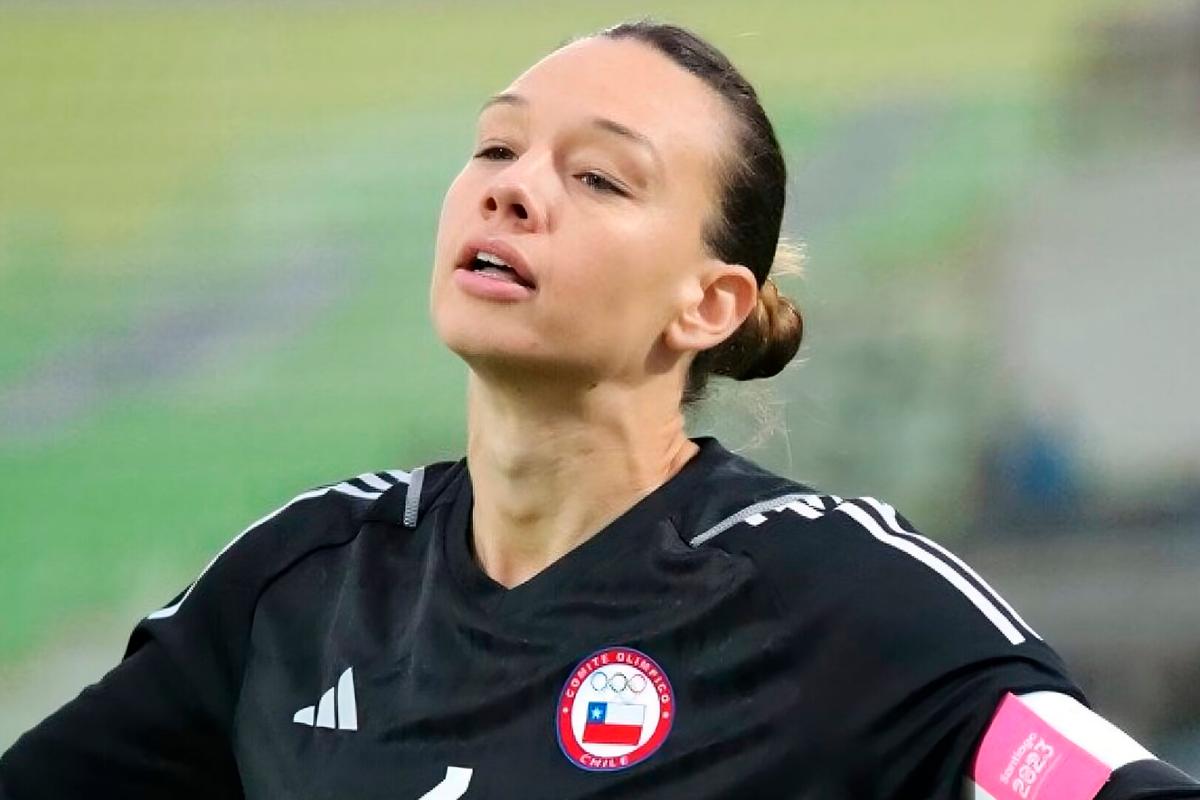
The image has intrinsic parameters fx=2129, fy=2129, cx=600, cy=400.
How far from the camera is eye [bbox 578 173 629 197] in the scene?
1.77 m

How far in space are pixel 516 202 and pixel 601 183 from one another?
0.08 meters

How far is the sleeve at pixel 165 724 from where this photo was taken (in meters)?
1.90

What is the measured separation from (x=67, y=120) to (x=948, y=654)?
2.83m

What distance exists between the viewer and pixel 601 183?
5.83ft

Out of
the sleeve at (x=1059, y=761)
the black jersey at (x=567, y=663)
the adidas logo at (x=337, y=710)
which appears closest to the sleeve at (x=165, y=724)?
the black jersey at (x=567, y=663)

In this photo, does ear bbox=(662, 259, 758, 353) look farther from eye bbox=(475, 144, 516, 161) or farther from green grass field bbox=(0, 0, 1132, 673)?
green grass field bbox=(0, 0, 1132, 673)

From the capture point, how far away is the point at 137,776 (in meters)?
1.91

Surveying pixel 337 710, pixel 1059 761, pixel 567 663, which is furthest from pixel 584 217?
pixel 1059 761

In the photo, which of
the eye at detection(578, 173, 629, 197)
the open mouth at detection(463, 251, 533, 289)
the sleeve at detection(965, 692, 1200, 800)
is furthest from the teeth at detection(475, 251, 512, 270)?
the sleeve at detection(965, 692, 1200, 800)

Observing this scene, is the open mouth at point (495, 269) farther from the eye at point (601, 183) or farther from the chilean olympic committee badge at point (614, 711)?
the chilean olympic committee badge at point (614, 711)

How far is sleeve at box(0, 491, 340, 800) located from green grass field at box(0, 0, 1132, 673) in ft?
5.76

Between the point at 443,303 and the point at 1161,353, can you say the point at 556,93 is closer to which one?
the point at 443,303

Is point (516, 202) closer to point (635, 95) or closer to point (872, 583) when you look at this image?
point (635, 95)

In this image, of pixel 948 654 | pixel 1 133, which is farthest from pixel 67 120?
pixel 948 654
